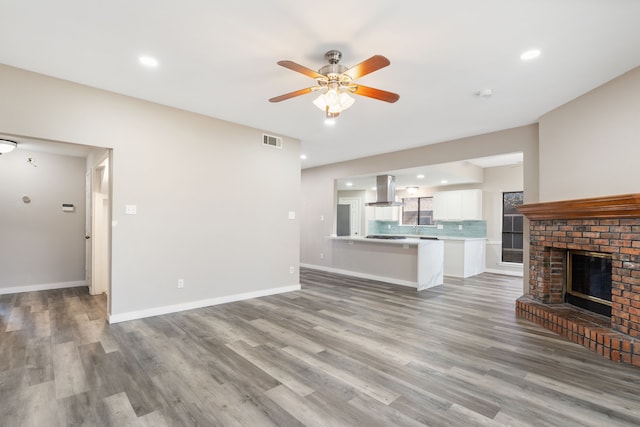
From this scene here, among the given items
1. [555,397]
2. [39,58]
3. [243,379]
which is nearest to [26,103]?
[39,58]

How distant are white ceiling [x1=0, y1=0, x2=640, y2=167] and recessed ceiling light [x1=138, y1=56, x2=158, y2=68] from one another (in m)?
0.08

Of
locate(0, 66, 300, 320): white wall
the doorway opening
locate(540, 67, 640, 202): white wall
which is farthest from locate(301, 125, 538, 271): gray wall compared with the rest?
the doorway opening

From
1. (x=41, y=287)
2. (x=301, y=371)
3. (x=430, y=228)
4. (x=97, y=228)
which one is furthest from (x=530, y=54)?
(x=41, y=287)

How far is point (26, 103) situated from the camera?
3.09m

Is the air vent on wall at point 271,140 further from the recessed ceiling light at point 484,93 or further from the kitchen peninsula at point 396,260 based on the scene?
the recessed ceiling light at point 484,93

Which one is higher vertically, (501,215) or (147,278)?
(501,215)

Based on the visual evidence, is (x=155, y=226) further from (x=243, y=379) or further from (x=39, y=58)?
(x=243, y=379)

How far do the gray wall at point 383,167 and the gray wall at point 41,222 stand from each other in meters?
4.84

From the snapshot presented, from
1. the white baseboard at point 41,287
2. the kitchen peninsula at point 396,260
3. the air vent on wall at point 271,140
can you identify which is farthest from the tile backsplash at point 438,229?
the white baseboard at point 41,287

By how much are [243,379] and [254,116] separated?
335cm

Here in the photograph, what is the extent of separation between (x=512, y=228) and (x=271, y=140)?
651cm

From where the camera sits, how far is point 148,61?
2.87 meters

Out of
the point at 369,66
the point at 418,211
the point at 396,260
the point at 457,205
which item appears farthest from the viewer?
the point at 418,211

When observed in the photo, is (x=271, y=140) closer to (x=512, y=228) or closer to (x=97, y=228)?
(x=97, y=228)
